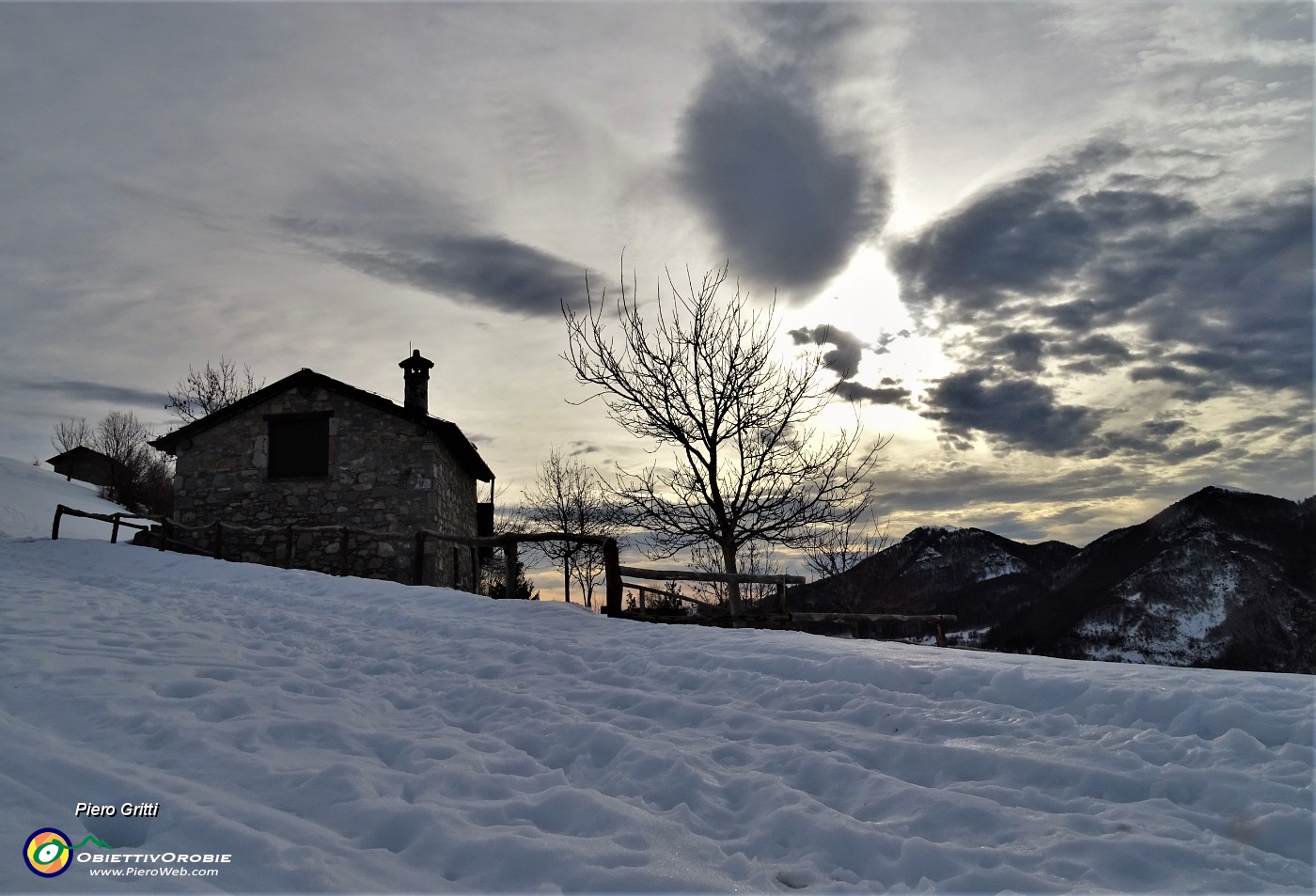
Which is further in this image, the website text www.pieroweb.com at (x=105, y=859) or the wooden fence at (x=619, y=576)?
→ the wooden fence at (x=619, y=576)

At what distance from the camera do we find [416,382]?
2145 cm

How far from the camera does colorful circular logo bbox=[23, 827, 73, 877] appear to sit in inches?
113

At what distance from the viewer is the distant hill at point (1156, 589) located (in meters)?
52.8

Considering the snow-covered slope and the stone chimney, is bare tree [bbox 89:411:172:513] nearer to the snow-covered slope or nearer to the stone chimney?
the snow-covered slope

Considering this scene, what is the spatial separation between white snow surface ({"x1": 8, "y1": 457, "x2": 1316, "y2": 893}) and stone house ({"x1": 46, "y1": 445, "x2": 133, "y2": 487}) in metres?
50.3

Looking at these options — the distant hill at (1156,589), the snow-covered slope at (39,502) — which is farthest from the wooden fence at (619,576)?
the distant hill at (1156,589)

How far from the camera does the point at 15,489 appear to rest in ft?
108

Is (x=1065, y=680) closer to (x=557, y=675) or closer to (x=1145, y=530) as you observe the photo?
(x=557, y=675)

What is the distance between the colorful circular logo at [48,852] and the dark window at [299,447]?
56.4 feet

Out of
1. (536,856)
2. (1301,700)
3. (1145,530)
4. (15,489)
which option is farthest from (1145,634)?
(15,489)

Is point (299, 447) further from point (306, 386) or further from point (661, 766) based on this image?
point (661, 766)

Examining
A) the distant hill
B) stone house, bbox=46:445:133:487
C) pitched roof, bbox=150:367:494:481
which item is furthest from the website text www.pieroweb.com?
stone house, bbox=46:445:133:487

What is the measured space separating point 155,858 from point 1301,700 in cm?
671

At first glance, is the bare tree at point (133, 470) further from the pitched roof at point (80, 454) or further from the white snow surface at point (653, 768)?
the white snow surface at point (653, 768)
